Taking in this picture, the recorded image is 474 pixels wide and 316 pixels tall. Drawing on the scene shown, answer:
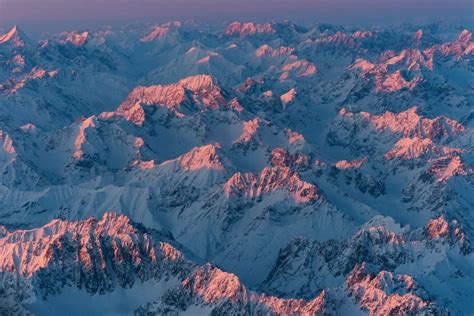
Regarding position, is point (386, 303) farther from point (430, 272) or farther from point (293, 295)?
point (293, 295)

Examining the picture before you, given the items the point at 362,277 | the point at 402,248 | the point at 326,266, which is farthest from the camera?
the point at 326,266

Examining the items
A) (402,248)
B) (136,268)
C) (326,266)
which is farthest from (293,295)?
(136,268)

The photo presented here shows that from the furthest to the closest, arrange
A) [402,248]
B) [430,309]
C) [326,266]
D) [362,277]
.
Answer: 1. [326,266]
2. [402,248]
3. [362,277]
4. [430,309]

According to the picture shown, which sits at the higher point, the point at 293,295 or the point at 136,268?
the point at 136,268

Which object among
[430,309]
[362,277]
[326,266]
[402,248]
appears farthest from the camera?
[326,266]

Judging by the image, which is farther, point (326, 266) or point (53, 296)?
point (326, 266)

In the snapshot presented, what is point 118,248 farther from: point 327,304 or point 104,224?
point 327,304

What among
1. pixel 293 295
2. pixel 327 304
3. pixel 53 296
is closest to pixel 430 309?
pixel 327 304

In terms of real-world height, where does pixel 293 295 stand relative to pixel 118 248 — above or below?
below

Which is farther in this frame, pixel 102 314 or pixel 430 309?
pixel 102 314
